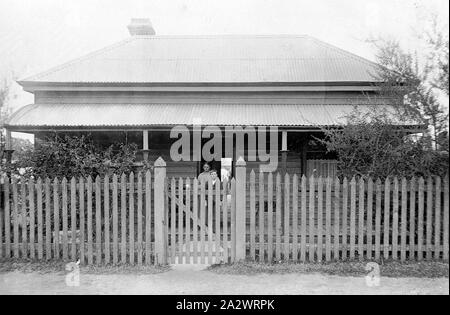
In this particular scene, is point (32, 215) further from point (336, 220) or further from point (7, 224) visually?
point (336, 220)

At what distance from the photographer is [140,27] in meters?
18.8

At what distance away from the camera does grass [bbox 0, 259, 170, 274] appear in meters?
6.12

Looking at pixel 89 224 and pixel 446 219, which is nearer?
pixel 446 219

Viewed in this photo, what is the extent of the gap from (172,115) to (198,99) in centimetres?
190

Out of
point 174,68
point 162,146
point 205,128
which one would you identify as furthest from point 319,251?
point 174,68

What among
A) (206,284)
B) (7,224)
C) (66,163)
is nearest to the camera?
(206,284)

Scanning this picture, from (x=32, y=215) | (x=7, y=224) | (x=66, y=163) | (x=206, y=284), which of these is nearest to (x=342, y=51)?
(x=66, y=163)

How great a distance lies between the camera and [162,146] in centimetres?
1373

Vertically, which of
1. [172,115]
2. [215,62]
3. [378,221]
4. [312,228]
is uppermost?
[215,62]

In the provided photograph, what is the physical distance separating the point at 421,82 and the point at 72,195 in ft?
21.3

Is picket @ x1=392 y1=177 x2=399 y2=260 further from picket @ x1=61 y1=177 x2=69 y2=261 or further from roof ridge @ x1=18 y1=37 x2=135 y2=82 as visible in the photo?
roof ridge @ x1=18 y1=37 x2=135 y2=82

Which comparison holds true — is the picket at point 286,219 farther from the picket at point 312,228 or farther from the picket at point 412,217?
the picket at point 412,217

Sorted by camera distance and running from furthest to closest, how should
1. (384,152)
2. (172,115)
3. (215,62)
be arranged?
(215,62)
(172,115)
(384,152)
